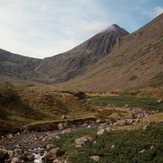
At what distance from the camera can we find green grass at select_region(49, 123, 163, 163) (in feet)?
137

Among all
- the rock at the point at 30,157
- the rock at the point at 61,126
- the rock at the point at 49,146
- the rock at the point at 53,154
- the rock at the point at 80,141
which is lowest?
the rock at the point at 30,157

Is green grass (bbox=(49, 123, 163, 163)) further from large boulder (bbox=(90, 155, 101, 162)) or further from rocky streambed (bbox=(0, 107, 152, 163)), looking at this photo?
rocky streambed (bbox=(0, 107, 152, 163))

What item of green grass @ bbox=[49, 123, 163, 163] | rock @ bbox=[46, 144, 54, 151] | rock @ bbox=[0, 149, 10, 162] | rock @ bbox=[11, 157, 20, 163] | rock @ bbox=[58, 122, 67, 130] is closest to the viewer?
green grass @ bbox=[49, 123, 163, 163]

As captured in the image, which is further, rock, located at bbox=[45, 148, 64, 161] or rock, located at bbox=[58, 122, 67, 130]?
rock, located at bbox=[58, 122, 67, 130]

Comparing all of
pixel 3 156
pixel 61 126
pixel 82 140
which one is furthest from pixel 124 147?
pixel 61 126

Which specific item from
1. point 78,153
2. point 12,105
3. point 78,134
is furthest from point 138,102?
point 78,153

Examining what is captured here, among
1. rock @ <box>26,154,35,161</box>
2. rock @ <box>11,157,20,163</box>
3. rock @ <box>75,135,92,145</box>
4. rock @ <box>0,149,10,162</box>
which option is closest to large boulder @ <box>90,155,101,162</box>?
rock @ <box>75,135,92,145</box>

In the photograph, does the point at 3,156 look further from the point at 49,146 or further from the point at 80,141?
the point at 80,141

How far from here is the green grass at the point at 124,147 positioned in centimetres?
4162

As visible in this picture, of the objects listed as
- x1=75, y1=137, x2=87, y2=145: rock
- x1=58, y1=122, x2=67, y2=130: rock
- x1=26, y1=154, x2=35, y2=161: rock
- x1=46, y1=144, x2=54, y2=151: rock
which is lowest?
x1=26, y1=154, x2=35, y2=161: rock

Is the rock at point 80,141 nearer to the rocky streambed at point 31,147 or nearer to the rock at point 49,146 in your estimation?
the rocky streambed at point 31,147

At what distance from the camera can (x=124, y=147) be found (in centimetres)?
4431

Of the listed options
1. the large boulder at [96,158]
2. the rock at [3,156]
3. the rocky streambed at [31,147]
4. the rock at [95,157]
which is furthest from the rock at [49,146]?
the large boulder at [96,158]

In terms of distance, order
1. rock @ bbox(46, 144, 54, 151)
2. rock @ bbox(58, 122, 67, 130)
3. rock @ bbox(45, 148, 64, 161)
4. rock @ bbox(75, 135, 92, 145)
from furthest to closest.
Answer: rock @ bbox(58, 122, 67, 130)
rock @ bbox(46, 144, 54, 151)
rock @ bbox(75, 135, 92, 145)
rock @ bbox(45, 148, 64, 161)
